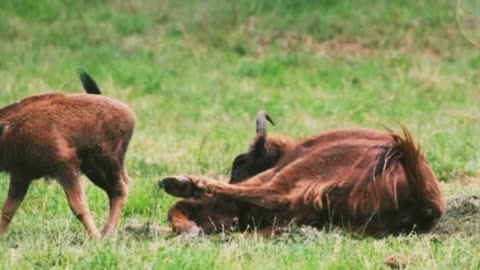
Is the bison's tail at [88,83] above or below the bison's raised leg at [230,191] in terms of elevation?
above

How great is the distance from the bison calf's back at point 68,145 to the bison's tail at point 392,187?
1.46 meters

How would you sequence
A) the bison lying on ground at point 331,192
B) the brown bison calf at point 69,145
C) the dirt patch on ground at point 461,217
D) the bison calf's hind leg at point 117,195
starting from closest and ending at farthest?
the brown bison calf at point 69,145, the bison lying on ground at point 331,192, the dirt patch on ground at point 461,217, the bison calf's hind leg at point 117,195

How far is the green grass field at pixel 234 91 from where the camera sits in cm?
605

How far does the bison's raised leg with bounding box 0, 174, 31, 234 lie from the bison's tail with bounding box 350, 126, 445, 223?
1.96 m

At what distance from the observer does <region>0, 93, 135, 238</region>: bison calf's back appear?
22.0 feet

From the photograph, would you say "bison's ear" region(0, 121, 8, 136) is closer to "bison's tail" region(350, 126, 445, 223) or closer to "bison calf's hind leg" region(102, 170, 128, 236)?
"bison calf's hind leg" region(102, 170, 128, 236)

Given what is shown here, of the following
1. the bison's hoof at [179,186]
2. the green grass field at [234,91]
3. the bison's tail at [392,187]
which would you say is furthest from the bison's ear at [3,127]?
the bison's tail at [392,187]

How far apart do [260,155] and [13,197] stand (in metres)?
1.68

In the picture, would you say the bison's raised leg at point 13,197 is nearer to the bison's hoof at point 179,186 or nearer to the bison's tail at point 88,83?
the bison's hoof at point 179,186

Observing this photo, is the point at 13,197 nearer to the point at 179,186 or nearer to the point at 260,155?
the point at 179,186

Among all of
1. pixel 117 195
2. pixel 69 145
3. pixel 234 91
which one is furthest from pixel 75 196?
pixel 234 91

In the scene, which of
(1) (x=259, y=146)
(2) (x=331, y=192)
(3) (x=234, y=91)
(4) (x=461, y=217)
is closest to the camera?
(2) (x=331, y=192)

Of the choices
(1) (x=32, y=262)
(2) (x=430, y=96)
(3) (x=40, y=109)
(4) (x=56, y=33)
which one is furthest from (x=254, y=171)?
(4) (x=56, y=33)

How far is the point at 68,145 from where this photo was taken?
266 inches
